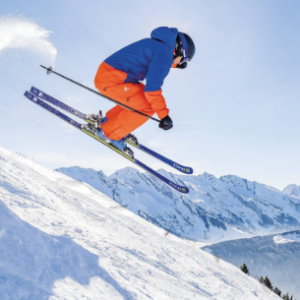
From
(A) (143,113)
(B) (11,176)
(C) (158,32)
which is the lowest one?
(B) (11,176)

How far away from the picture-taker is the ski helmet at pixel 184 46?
4.11 metres

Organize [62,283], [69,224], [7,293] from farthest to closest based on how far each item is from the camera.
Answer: [69,224]
[62,283]
[7,293]

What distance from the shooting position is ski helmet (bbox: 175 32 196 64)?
13.5 feet

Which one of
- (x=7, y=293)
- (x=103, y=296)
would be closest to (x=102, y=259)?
(x=103, y=296)

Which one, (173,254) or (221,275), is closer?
(173,254)

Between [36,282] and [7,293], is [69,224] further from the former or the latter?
[7,293]

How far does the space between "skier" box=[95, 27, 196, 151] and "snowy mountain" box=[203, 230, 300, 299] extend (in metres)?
167

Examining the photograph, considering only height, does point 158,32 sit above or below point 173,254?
above

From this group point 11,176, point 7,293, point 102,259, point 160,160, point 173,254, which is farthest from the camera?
point 160,160

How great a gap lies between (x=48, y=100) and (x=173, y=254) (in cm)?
489

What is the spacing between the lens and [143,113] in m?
4.46

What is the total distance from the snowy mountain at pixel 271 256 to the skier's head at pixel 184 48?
167 metres

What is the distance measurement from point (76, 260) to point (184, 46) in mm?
3449

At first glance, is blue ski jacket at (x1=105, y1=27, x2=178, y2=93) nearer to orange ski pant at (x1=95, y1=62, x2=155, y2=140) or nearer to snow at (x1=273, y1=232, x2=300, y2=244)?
orange ski pant at (x1=95, y1=62, x2=155, y2=140)
